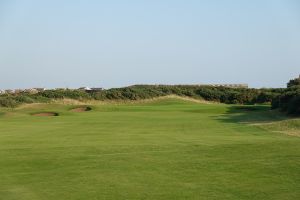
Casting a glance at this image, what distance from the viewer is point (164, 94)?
2788 inches

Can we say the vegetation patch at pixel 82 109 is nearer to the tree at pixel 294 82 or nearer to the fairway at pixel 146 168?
the tree at pixel 294 82

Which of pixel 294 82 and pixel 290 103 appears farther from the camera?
pixel 294 82

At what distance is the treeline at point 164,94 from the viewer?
6356 centimetres

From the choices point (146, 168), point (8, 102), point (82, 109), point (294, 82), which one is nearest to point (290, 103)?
point (294, 82)

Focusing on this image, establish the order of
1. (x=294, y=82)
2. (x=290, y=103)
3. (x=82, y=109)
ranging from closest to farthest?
(x=290, y=103) < (x=82, y=109) < (x=294, y=82)

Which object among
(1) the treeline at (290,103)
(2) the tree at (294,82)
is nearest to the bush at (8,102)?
(1) the treeline at (290,103)

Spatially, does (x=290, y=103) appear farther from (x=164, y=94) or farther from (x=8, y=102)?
(x=164, y=94)

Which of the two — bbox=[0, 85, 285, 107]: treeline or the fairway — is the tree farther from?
the fairway

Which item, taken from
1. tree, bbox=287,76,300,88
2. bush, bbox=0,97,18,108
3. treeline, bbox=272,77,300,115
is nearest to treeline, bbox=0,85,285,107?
bush, bbox=0,97,18,108

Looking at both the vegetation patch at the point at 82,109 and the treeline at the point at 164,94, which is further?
the treeline at the point at 164,94

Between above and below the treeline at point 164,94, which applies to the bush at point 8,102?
below

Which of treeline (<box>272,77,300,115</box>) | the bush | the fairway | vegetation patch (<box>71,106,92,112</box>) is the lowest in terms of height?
the fairway

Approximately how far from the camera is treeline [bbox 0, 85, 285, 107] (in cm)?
6356

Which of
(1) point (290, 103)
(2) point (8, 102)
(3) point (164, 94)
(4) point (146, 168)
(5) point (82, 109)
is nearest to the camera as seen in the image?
(4) point (146, 168)
